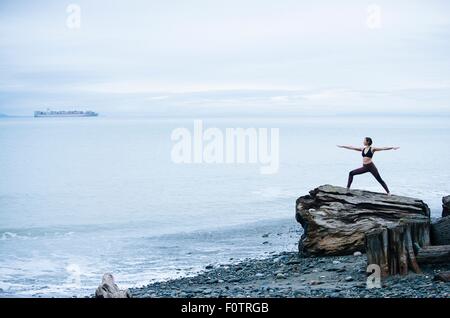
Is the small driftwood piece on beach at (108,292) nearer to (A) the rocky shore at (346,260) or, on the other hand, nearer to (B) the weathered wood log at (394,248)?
(A) the rocky shore at (346,260)

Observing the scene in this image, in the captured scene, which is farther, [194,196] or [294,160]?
[194,196]

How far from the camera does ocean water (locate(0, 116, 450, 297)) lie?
11016 mm

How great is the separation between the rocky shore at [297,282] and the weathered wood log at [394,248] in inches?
4.5

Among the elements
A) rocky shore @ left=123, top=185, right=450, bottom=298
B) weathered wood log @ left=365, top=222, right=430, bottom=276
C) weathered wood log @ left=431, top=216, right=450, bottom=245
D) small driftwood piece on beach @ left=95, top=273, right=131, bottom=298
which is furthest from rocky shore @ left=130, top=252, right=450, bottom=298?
small driftwood piece on beach @ left=95, top=273, right=131, bottom=298

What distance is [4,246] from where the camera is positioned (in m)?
11.9

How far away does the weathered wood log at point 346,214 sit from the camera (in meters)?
10.2

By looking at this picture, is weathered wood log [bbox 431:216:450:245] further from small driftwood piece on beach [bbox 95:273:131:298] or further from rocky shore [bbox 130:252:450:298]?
small driftwood piece on beach [bbox 95:273:131:298]

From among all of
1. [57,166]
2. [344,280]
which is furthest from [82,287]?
[57,166]


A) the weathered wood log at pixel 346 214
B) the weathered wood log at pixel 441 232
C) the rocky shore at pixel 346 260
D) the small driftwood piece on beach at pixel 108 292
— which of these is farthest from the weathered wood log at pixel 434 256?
the small driftwood piece on beach at pixel 108 292

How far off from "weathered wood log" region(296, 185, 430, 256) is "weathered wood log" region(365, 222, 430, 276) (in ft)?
4.76

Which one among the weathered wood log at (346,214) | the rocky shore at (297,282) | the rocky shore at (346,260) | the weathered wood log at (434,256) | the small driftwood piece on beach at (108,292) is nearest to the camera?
the small driftwood piece on beach at (108,292)

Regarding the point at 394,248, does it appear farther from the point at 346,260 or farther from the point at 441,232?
the point at 346,260
